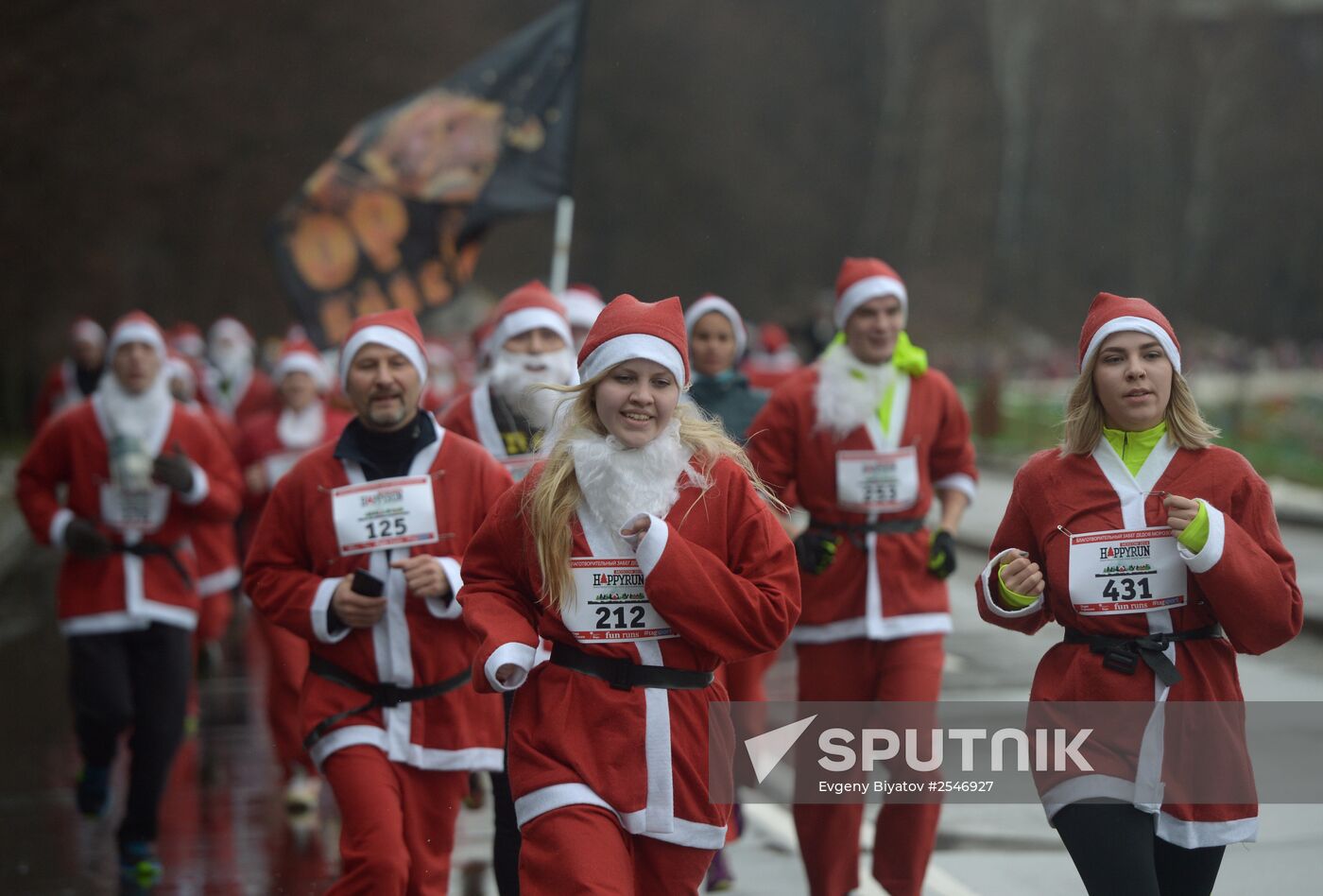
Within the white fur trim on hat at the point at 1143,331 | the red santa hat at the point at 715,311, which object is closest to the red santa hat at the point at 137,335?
the red santa hat at the point at 715,311

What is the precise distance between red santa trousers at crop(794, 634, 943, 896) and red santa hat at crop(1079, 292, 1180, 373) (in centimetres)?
218

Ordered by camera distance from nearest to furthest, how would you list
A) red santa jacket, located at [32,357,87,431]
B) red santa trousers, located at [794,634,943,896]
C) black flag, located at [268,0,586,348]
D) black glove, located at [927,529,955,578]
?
red santa trousers, located at [794,634,943,896] → black glove, located at [927,529,955,578] → black flag, located at [268,0,586,348] → red santa jacket, located at [32,357,87,431]

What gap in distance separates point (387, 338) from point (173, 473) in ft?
7.74

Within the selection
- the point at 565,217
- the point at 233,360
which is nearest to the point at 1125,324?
the point at 565,217

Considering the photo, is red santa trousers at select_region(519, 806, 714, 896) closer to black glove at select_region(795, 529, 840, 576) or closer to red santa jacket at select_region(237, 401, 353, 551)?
black glove at select_region(795, 529, 840, 576)

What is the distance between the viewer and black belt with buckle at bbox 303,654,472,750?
576cm

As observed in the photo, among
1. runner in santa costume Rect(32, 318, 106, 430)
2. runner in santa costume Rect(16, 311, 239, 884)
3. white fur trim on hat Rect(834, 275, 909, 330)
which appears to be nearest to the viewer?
white fur trim on hat Rect(834, 275, 909, 330)

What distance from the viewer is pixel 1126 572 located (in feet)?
16.0

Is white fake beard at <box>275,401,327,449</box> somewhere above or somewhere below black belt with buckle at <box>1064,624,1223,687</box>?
above

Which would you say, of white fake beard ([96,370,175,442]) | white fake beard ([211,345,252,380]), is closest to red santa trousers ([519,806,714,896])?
white fake beard ([96,370,175,442])

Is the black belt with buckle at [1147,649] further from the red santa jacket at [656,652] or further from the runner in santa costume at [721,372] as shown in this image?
the runner in santa costume at [721,372]

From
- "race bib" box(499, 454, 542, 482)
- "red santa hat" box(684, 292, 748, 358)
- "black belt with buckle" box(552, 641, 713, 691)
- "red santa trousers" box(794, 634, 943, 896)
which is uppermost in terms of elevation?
"red santa hat" box(684, 292, 748, 358)

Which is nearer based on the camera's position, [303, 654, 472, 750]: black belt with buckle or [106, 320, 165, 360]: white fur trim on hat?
[303, 654, 472, 750]: black belt with buckle

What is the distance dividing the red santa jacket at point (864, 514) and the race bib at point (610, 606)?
243cm
